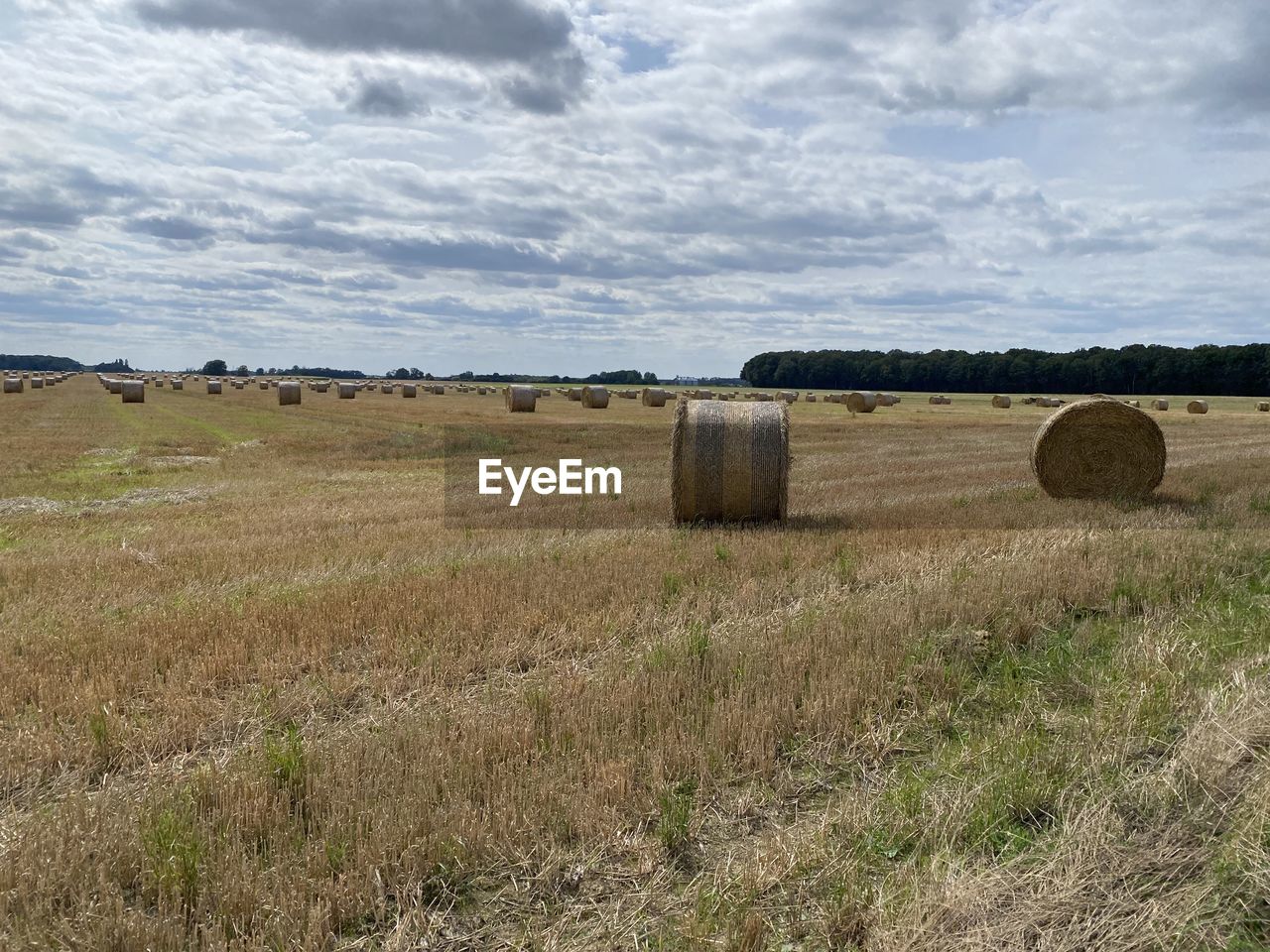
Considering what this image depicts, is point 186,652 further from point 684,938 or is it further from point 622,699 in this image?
point 684,938

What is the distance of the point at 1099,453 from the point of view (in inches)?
560

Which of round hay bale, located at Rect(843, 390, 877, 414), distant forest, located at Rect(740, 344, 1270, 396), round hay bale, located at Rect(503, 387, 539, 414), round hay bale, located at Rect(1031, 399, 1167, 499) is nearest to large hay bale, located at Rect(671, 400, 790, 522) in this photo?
round hay bale, located at Rect(1031, 399, 1167, 499)

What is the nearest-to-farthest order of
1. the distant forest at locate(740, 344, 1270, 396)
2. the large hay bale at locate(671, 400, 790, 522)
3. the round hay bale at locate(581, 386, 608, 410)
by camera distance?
1. the large hay bale at locate(671, 400, 790, 522)
2. the round hay bale at locate(581, 386, 608, 410)
3. the distant forest at locate(740, 344, 1270, 396)

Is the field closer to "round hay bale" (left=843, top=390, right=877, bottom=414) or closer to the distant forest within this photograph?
"round hay bale" (left=843, top=390, right=877, bottom=414)

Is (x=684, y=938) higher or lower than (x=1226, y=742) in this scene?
lower

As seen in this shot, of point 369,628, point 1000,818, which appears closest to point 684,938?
point 1000,818

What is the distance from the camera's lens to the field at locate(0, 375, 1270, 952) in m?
3.47

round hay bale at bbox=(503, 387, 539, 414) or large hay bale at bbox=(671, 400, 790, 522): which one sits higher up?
round hay bale at bbox=(503, 387, 539, 414)

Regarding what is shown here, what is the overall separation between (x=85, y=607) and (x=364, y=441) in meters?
16.3

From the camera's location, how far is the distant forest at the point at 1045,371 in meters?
91.4

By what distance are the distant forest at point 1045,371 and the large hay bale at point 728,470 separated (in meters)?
94.8

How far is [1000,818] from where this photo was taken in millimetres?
4102

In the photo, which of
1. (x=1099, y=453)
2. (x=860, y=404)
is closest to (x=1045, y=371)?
(x=860, y=404)

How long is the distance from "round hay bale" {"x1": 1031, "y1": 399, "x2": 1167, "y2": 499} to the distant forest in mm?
89421
